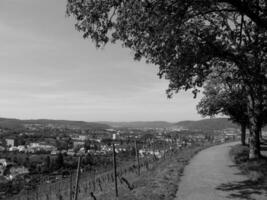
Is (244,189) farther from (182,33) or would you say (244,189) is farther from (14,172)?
(14,172)

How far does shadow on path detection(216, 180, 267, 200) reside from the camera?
10430 mm

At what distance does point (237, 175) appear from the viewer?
1512 centimetres

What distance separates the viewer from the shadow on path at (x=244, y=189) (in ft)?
34.2

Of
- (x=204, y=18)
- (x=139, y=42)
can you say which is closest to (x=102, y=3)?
(x=139, y=42)

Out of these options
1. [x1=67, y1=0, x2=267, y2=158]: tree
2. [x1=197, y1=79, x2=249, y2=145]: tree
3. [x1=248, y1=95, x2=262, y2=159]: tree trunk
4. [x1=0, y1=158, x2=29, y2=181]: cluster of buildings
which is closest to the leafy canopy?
[x1=67, y1=0, x2=267, y2=158]: tree

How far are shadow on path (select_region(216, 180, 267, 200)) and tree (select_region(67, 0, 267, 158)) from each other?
159 inches

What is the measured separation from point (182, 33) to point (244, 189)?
6103 mm

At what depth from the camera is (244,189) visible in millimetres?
11445

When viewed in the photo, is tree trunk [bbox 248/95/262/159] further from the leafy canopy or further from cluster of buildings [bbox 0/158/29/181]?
cluster of buildings [bbox 0/158/29/181]

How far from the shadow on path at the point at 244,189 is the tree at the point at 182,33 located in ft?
13.3

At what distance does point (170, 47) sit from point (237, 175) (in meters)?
7.89

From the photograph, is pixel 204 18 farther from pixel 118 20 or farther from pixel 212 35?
pixel 118 20

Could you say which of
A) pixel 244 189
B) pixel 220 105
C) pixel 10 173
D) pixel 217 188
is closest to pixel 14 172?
pixel 10 173

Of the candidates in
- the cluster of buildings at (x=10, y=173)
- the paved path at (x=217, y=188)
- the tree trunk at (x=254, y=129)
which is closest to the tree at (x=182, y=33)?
the paved path at (x=217, y=188)
